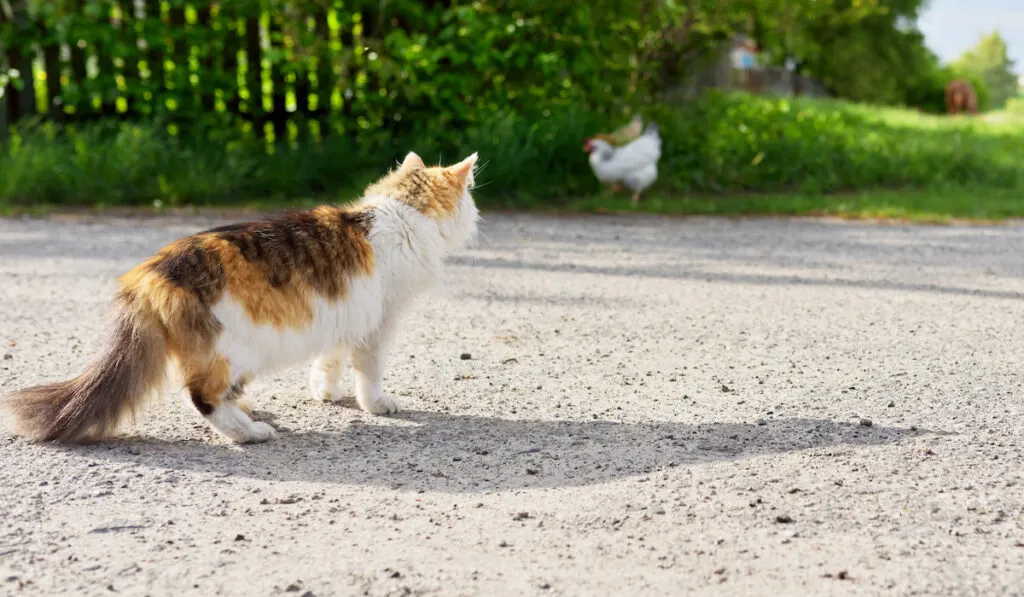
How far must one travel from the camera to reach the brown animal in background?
85.4ft

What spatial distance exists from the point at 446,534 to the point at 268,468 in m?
0.85

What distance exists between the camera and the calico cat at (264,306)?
3.50 m

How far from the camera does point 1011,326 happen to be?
214 inches

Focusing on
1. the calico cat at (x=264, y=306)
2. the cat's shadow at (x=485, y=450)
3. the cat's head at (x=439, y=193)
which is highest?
the cat's head at (x=439, y=193)

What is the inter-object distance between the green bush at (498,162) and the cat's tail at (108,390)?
6.10 meters

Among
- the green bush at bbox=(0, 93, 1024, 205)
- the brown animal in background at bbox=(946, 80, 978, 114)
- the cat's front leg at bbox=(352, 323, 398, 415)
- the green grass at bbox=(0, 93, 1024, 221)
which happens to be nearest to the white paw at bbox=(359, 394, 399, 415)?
the cat's front leg at bbox=(352, 323, 398, 415)

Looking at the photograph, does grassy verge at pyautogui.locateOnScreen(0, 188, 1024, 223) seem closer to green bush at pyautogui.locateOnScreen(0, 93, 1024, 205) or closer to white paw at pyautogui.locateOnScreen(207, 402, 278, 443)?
green bush at pyautogui.locateOnScreen(0, 93, 1024, 205)

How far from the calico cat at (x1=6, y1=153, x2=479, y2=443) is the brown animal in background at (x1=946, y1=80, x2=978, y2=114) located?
24816 mm

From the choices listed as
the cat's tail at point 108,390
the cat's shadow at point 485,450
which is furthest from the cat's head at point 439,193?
the cat's tail at point 108,390

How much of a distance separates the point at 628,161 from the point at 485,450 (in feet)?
20.8

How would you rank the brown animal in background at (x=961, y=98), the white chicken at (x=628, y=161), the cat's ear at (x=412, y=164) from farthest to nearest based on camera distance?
the brown animal in background at (x=961, y=98), the white chicken at (x=628, y=161), the cat's ear at (x=412, y=164)

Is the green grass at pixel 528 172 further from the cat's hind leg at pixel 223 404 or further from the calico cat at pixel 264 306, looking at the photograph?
the cat's hind leg at pixel 223 404

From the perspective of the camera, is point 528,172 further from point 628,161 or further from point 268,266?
point 268,266

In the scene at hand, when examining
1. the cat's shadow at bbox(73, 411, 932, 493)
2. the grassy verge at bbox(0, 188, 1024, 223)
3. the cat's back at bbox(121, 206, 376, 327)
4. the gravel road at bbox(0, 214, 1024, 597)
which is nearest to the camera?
the gravel road at bbox(0, 214, 1024, 597)
